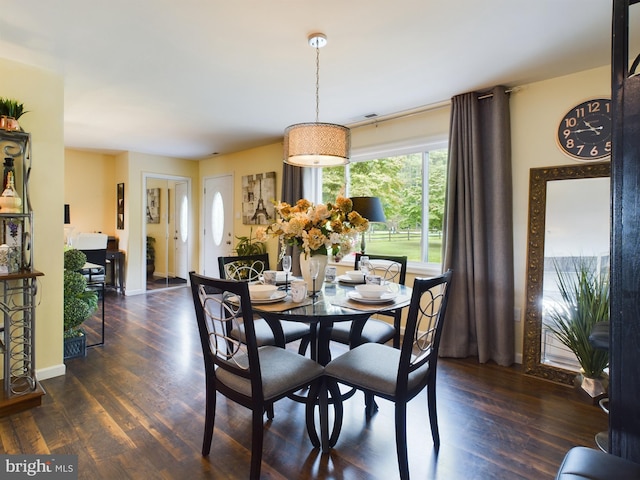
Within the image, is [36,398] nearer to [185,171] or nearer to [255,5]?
[255,5]

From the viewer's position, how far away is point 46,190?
8.77 feet

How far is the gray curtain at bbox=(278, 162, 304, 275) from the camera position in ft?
15.2

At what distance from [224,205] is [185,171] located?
1073mm

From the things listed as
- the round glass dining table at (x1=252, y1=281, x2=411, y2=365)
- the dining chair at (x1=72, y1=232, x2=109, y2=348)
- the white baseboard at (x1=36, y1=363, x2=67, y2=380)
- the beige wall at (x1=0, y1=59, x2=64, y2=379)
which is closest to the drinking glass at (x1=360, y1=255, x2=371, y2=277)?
the round glass dining table at (x1=252, y1=281, x2=411, y2=365)

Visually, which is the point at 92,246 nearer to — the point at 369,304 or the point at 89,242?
the point at 89,242

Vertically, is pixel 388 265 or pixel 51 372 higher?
pixel 388 265

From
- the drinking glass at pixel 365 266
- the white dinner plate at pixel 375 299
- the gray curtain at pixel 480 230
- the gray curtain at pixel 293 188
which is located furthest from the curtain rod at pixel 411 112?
the white dinner plate at pixel 375 299

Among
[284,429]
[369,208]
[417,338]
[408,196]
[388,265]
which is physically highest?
[408,196]

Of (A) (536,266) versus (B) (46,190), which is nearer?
(B) (46,190)

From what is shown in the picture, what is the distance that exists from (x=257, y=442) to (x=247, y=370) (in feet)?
1.03

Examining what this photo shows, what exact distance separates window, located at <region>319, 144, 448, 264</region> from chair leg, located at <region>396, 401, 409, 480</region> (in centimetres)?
223

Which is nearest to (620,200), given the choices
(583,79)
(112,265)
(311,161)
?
(311,161)

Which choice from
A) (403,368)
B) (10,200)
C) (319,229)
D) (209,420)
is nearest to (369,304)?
(403,368)

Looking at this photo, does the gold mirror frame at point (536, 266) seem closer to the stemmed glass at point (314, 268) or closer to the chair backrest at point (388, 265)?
the chair backrest at point (388, 265)
